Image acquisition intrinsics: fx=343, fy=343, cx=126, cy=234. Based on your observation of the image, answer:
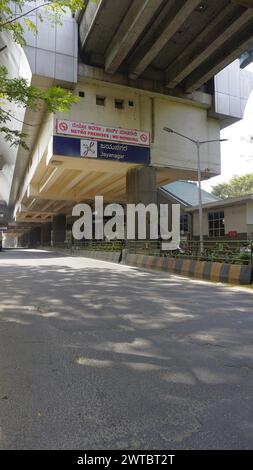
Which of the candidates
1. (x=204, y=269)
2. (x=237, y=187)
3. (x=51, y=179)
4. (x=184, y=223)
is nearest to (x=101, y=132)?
(x=51, y=179)

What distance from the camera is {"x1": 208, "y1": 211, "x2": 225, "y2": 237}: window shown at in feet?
82.8

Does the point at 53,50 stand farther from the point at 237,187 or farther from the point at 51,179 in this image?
the point at 237,187

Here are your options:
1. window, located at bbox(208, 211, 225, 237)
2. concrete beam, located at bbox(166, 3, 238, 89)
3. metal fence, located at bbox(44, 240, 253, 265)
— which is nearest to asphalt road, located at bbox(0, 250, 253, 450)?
metal fence, located at bbox(44, 240, 253, 265)

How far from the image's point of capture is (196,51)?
18.2 m

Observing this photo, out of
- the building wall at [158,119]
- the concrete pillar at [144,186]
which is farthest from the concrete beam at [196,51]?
the concrete pillar at [144,186]

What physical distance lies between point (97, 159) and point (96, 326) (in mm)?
15450

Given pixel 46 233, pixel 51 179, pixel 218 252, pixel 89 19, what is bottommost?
pixel 218 252

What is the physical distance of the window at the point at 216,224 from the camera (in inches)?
993

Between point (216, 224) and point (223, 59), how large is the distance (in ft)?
38.1

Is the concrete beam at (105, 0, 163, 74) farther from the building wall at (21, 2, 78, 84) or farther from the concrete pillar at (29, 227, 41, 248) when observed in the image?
the concrete pillar at (29, 227, 41, 248)

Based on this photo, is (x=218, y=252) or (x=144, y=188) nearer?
(x=218, y=252)

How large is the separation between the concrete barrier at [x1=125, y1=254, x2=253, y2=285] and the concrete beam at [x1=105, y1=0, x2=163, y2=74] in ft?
33.7

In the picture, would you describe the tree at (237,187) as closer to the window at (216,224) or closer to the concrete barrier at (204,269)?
the window at (216,224)

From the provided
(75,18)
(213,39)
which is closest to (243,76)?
(213,39)
